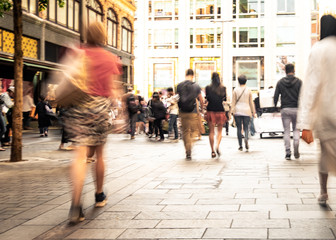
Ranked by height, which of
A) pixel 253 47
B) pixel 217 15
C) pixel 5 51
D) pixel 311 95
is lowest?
pixel 311 95

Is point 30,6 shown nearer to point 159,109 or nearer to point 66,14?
point 66,14

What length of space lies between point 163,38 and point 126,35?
1748 cm

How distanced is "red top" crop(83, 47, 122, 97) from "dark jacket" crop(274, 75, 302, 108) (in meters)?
5.80

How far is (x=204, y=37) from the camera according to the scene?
54.3 meters

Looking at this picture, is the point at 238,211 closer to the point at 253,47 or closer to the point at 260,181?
the point at 260,181

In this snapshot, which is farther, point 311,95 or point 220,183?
point 220,183

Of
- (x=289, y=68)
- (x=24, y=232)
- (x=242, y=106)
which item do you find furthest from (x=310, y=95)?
(x=242, y=106)

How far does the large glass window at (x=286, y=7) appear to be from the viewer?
53625mm

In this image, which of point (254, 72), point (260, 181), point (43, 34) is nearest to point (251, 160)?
point (260, 181)

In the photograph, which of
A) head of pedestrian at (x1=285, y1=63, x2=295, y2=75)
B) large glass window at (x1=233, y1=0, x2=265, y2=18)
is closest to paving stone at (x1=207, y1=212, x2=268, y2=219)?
head of pedestrian at (x1=285, y1=63, x2=295, y2=75)

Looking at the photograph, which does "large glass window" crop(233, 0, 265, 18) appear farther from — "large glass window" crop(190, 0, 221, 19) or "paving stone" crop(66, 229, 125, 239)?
"paving stone" crop(66, 229, 125, 239)

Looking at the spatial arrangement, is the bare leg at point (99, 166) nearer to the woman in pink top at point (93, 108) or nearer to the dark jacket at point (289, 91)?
the woman in pink top at point (93, 108)

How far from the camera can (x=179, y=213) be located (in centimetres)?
529

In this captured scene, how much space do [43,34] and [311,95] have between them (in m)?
21.8
